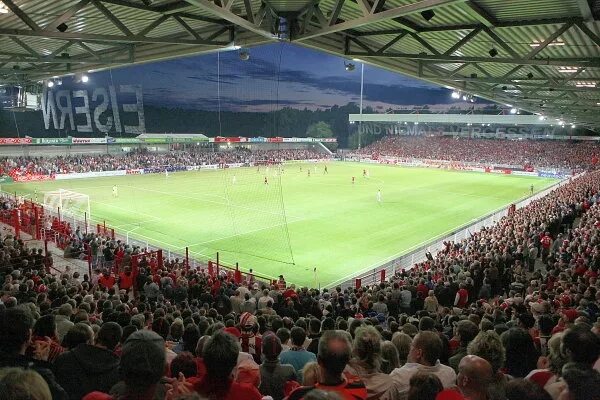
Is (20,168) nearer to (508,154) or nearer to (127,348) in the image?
(127,348)

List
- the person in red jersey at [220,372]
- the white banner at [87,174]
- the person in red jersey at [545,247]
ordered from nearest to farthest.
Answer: the person in red jersey at [220,372] < the person in red jersey at [545,247] < the white banner at [87,174]

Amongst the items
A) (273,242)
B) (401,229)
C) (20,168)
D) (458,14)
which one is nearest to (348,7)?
(458,14)

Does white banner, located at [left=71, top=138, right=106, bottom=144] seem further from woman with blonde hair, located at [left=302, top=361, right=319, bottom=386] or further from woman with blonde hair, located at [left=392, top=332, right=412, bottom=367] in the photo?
woman with blonde hair, located at [left=302, top=361, right=319, bottom=386]

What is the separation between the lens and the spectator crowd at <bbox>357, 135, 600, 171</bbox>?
6697cm

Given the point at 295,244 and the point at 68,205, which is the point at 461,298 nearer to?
the point at 295,244

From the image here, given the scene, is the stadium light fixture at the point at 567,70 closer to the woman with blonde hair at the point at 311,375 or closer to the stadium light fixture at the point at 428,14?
the stadium light fixture at the point at 428,14

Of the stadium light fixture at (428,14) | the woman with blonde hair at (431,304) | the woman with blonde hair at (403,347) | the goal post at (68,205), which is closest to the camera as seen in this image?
the woman with blonde hair at (403,347)

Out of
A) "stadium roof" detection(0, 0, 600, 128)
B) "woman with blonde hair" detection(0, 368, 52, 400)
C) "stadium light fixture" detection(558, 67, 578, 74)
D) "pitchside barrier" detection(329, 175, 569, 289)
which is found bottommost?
"pitchside barrier" detection(329, 175, 569, 289)

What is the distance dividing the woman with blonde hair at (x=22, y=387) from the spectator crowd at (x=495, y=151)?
6973cm

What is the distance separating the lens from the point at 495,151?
7894cm

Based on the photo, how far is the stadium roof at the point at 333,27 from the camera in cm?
823

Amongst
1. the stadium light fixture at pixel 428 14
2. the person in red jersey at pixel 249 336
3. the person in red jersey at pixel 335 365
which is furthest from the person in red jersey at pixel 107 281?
the person in red jersey at pixel 335 365

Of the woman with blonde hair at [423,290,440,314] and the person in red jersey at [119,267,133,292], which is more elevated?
the woman with blonde hair at [423,290,440,314]

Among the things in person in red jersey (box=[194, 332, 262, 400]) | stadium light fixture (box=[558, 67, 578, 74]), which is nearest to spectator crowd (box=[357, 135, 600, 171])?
stadium light fixture (box=[558, 67, 578, 74])
